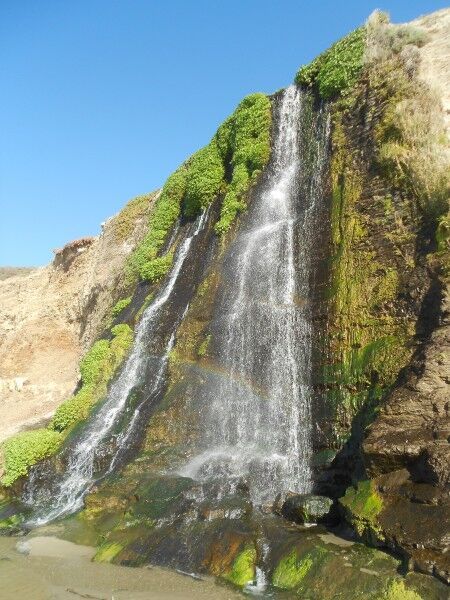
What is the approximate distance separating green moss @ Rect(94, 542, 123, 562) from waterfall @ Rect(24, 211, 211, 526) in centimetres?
288

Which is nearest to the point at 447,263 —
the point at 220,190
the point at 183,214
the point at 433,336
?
the point at 433,336

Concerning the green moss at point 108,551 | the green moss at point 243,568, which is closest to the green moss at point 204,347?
the green moss at point 108,551

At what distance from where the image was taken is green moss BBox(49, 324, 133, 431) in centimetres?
1686

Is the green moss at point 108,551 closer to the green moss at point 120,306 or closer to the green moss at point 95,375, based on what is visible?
the green moss at point 95,375

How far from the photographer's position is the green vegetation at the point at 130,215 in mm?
27562

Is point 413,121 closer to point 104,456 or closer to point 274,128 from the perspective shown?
point 274,128

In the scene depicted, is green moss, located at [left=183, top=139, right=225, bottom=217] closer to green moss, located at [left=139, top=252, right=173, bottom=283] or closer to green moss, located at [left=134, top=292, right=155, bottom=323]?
green moss, located at [left=139, top=252, right=173, bottom=283]

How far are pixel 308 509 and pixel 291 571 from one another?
1786 mm

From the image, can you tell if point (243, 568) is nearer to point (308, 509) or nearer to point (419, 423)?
point (308, 509)

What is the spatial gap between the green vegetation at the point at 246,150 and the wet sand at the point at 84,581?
1201 centimetres

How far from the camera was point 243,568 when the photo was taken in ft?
27.4

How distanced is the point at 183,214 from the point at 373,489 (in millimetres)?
16451

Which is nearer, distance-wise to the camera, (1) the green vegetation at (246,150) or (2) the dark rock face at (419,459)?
(2) the dark rock face at (419,459)

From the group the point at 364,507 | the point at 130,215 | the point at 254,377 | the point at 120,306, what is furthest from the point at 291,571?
the point at 130,215
